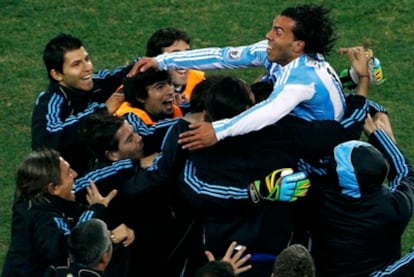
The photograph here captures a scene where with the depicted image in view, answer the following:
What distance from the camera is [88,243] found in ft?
23.4

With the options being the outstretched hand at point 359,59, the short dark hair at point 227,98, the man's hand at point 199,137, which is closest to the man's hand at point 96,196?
the man's hand at point 199,137

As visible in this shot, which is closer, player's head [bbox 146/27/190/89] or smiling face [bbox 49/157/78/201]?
smiling face [bbox 49/157/78/201]

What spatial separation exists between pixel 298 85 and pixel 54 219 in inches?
63.6

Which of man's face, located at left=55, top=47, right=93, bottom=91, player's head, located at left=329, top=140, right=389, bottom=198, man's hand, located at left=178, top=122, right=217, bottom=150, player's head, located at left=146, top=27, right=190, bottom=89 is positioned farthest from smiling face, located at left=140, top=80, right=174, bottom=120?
player's head, located at left=329, top=140, right=389, bottom=198

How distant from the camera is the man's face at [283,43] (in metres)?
7.62

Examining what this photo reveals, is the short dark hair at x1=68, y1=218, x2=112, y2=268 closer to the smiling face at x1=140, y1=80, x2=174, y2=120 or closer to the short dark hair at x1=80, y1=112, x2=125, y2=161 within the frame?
the short dark hair at x1=80, y1=112, x2=125, y2=161

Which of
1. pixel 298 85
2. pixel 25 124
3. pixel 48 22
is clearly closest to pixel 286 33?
pixel 298 85

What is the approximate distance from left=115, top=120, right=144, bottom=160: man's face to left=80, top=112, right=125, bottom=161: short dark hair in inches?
1.0

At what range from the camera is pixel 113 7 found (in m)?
13.3

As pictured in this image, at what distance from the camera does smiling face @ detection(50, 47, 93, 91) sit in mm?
8805

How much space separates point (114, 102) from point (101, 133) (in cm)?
85

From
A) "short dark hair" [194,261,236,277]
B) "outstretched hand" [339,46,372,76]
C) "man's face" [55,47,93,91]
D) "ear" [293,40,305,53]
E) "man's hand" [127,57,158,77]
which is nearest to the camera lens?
"short dark hair" [194,261,236,277]

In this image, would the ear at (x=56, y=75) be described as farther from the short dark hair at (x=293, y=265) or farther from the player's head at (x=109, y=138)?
the short dark hair at (x=293, y=265)

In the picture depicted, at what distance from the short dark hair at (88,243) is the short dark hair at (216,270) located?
64 cm
